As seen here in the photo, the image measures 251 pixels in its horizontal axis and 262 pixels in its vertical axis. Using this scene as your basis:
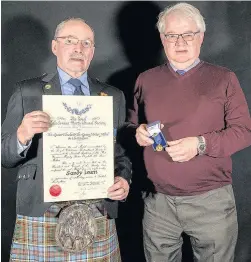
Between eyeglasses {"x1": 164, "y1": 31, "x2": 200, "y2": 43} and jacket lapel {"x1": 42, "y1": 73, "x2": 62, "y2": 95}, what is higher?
eyeglasses {"x1": 164, "y1": 31, "x2": 200, "y2": 43}

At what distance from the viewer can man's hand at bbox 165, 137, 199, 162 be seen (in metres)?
1.61

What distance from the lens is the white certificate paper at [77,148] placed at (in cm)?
A: 154

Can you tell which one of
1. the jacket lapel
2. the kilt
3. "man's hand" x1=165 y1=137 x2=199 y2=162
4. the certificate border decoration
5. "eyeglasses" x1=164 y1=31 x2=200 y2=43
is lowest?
the kilt

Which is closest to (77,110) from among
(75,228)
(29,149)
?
(29,149)

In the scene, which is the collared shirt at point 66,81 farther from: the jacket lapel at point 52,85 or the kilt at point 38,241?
the kilt at point 38,241

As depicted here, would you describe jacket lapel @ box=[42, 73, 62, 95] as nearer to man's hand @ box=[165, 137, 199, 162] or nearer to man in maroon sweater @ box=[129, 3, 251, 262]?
man in maroon sweater @ box=[129, 3, 251, 262]

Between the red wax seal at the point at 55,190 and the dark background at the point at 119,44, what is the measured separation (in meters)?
0.87

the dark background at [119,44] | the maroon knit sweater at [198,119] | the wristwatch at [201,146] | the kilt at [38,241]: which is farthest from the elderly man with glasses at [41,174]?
the dark background at [119,44]

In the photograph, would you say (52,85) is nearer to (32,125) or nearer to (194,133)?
(32,125)

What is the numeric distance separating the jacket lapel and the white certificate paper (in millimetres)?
158

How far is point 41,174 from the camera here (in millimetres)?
1639

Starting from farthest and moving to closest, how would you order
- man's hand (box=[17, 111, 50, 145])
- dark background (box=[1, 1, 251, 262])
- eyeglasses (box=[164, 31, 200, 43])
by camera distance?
dark background (box=[1, 1, 251, 262])
eyeglasses (box=[164, 31, 200, 43])
man's hand (box=[17, 111, 50, 145])

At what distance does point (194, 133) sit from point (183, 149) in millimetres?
181

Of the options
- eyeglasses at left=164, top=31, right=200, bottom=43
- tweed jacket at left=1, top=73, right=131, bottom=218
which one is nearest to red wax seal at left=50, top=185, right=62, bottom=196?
tweed jacket at left=1, top=73, right=131, bottom=218
